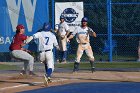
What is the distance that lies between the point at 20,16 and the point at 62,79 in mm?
8262

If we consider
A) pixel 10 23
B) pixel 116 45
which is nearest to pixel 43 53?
pixel 10 23

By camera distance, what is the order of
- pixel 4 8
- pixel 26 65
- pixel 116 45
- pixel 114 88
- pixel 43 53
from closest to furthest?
1. pixel 114 88
2. pixel 43 53
3. pixel 26 65
4. pixel 4 8
5. pixel 116 45

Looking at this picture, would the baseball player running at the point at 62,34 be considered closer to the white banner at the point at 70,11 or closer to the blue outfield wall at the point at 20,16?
the white banner at the point at 70,11

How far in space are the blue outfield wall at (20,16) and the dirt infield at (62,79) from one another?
5.53 metres

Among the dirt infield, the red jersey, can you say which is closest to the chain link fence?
the dirt infield

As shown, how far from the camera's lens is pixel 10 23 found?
22844 millimetres

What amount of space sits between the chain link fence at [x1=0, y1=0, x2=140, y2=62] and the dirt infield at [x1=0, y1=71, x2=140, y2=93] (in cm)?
743

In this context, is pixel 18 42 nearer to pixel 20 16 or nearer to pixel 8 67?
pixel 8 67

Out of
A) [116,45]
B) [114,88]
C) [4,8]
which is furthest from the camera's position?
[116,45]

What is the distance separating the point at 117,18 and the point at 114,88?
22.6 m

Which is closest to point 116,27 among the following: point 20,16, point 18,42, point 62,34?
point 62,34

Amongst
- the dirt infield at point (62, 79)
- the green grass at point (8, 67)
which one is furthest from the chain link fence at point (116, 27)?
the dirt infield at point (62, 79)

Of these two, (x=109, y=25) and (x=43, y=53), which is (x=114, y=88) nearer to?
(x=43, y=53)

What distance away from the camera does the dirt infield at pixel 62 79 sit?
13.8m
